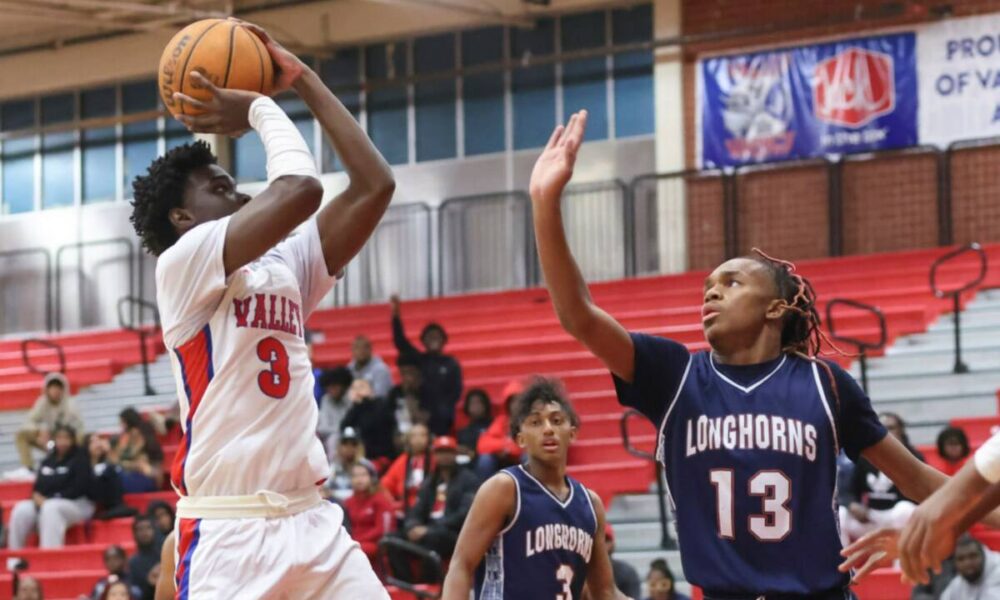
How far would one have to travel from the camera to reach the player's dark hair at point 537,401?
7418mm

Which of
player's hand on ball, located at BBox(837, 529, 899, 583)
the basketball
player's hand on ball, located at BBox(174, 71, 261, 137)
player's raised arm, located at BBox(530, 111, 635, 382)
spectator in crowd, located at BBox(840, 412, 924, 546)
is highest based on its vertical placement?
the basketball

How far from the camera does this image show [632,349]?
5.05 metres

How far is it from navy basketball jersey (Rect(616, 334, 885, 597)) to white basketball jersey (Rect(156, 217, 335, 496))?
996 millimetres

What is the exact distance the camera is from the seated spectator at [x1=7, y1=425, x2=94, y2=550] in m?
15.4

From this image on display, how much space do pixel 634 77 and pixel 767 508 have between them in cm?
1622

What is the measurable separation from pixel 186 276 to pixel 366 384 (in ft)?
34.3

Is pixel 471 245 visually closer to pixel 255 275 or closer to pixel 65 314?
pixel 65 314

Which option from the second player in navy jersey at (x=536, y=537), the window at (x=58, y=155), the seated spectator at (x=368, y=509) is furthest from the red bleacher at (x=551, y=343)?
the second player in navy jersey at (x=536, y=537)

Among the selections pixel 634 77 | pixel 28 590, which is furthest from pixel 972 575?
pixel 634 77

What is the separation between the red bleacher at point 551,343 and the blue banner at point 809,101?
75.4 inches

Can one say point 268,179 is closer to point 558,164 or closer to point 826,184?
point 558,164

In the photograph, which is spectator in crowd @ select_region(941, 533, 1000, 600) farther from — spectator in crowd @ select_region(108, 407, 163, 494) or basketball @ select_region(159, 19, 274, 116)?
spectator in crowd @ select_region(108, 407, 163, 494)

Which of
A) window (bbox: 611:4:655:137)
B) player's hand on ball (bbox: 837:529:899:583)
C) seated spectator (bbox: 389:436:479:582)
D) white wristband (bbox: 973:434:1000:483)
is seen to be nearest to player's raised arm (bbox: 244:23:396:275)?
player's hand on ball (bbox: 837:529:899:583)

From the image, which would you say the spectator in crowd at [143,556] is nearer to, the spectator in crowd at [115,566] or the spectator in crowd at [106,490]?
the spectator in crowd at [115,566]
